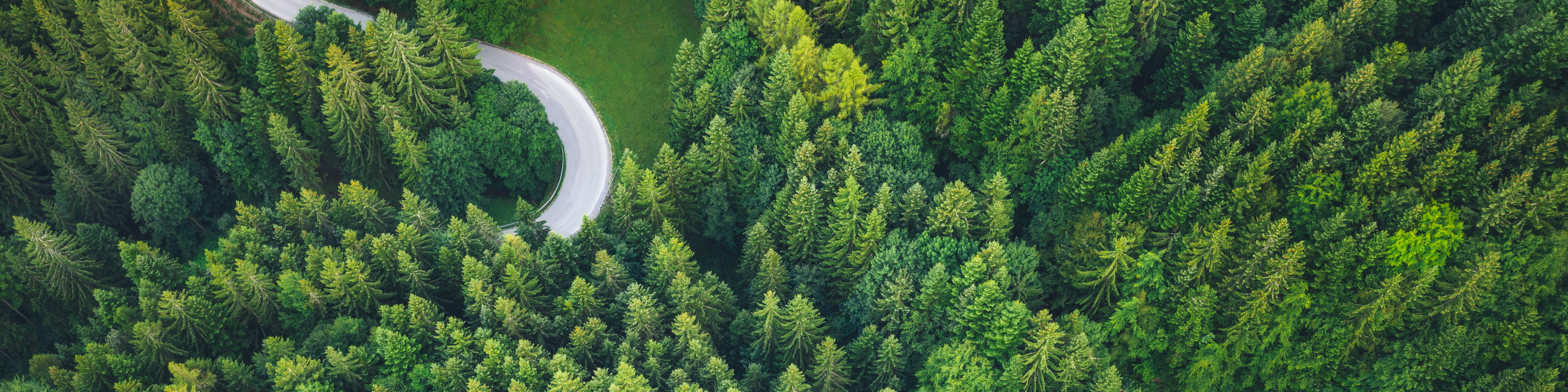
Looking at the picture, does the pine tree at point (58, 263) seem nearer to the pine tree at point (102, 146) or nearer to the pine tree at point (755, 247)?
the pine tree at point (102, 146)

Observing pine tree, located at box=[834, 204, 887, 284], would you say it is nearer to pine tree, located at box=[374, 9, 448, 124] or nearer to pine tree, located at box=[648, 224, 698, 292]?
pine tree, located at box=[648, 224, 698, 292]

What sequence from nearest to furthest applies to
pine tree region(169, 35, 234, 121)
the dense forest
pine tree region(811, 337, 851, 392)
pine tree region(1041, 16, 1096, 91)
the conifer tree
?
1. the dense forest
2. pine tree region(811, 337, 851, 392)
3. the conifer tree
4. pine tree region(1041, 16, 1096, 91)
5. pine tree region(169, 35, 234, 121)

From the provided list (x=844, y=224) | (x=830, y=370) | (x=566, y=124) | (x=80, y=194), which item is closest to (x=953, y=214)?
(x=844, y=224)

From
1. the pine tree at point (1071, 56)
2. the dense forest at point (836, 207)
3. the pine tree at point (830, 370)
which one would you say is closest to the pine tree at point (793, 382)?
the dense forest at point (836, 207)

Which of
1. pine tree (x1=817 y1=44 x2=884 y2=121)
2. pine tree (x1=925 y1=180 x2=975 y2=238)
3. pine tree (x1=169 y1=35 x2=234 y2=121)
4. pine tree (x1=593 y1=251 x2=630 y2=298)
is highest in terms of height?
pine tree (x1=817 y1=44 x2=884 y2=121)

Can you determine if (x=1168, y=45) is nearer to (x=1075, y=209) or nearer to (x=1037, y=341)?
(x=1075, y=209)

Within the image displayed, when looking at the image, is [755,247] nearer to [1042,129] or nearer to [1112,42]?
[1042,129]

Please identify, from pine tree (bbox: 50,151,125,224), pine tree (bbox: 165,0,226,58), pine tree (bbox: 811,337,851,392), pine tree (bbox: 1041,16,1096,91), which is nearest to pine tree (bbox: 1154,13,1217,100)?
pine tree (bbox: 1041,16,1096,91)
